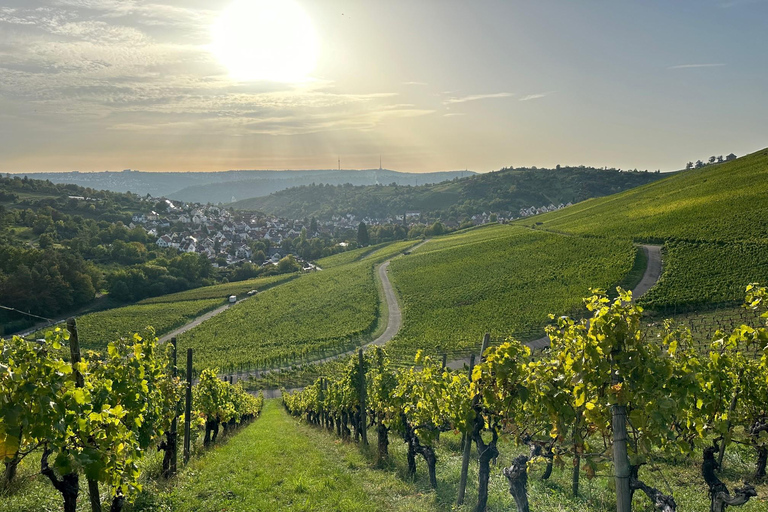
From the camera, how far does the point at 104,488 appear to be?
8750 mm

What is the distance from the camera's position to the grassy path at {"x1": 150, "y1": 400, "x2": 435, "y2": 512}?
9.31m

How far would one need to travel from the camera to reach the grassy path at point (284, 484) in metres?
9.31

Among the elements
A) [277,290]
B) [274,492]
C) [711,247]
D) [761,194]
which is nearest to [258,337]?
[277,290]

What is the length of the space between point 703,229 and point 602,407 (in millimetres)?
59141

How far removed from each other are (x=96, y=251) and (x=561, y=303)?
10933 centimetres

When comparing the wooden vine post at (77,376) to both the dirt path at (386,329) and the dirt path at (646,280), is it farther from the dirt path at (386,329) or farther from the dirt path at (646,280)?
the dirt path at (646,280)

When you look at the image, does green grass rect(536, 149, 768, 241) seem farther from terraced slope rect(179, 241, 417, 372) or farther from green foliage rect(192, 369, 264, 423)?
green foliage rect(192, 369, 264, 423)

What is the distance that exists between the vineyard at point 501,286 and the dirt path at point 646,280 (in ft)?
3.83

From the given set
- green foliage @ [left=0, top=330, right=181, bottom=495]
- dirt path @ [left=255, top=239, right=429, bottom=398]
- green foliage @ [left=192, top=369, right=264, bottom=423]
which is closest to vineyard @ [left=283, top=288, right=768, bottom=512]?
green foliage @ [left=0, top=330, right=181, bottom=495]

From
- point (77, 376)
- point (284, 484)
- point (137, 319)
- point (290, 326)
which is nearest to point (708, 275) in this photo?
point (284, 484)

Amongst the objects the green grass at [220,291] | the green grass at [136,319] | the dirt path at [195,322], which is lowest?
the dirt path at [195,322]

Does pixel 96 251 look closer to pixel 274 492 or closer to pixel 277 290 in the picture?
pixel 277 290

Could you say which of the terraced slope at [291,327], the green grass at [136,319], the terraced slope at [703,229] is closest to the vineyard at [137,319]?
the green grass at [136,319]

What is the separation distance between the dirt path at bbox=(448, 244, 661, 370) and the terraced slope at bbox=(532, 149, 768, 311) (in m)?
1.21
